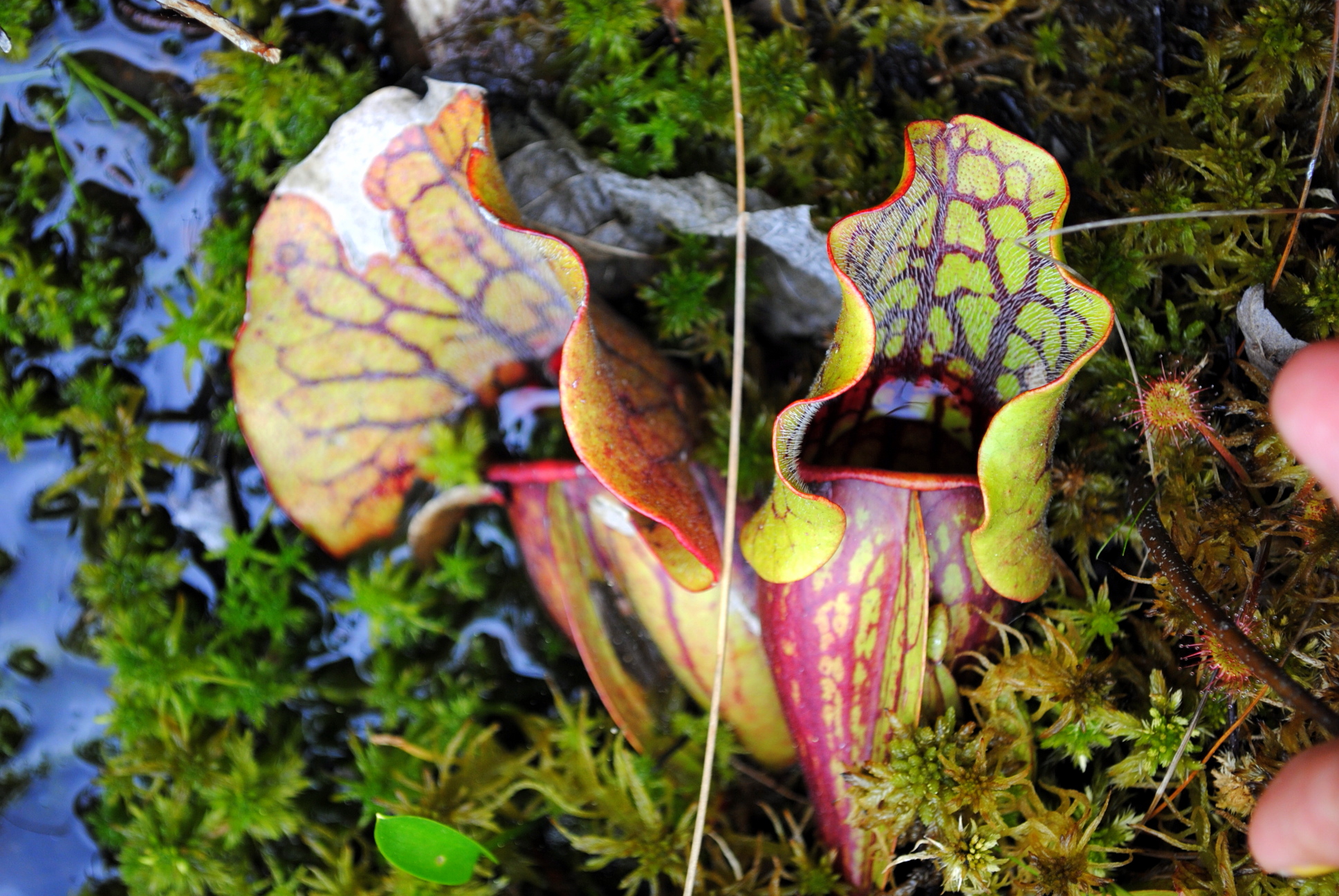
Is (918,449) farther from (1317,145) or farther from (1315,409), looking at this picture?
(1317,145)

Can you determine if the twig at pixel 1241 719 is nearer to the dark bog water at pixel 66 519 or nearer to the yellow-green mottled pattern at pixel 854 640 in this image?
the yellow-green mottled pattern at pixel 854 640

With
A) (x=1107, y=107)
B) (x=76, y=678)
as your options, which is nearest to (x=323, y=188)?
(x=76, y=678)

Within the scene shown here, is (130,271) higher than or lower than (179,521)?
higher

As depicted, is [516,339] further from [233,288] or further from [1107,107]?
[1107,107]

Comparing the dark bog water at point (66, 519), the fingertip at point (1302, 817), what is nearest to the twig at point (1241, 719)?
the fingertip at point (1302, 817)

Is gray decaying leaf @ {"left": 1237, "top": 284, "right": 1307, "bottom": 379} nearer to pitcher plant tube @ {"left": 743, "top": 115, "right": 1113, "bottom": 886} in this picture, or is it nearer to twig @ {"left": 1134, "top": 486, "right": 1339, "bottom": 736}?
twig @ {"left": 1134, "top": 486, "right": 1339, "bottom": 736}

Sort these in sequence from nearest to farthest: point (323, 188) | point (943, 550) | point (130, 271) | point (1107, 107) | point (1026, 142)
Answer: point (1026, 142)
point (943, 550)
point (323, 188)
point (1107, 107)
point (130, 271)
